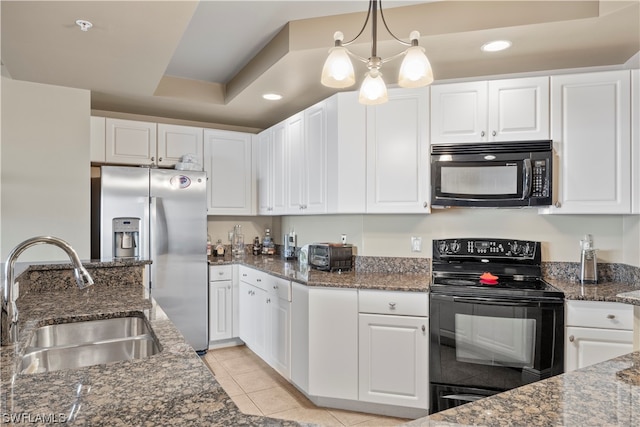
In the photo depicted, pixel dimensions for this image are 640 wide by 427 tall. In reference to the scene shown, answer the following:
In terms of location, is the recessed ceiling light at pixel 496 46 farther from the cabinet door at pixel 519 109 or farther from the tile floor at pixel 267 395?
the tile floor at pixel 267 395

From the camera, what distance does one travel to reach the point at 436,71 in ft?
9.09

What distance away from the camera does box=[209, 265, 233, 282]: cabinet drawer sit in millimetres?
3643

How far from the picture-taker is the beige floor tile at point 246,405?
250 cm

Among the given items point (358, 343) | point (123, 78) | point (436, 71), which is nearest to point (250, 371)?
point (358, 343)

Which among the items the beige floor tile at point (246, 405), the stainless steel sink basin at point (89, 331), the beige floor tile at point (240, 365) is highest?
the stainless steel sink basin at point (89, 331)

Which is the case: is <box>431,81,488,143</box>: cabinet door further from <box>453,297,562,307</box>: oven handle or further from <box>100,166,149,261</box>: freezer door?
<box>100,166,149,261</box>: freezer door

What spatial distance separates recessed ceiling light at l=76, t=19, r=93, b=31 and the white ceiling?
0.03 m

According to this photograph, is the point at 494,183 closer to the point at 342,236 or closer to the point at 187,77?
the point at 342,236

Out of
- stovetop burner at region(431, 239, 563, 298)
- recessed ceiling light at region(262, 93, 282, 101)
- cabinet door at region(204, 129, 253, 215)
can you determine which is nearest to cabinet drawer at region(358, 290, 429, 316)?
stovetop burner at region(431, 239, 563, 298)

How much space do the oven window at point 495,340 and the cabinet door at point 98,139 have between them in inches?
128

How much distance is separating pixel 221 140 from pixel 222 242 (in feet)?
3.74

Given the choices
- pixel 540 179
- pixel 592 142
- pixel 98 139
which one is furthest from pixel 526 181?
pixel 98 139

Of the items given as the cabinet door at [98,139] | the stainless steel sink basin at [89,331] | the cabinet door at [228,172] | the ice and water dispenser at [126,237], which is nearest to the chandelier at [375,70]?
the stainless steel sink basin at [89,331]

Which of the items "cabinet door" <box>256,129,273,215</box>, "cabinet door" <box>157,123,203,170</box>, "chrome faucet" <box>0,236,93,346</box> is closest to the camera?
"chrome faucet" <box>0,236,93,346</box>
